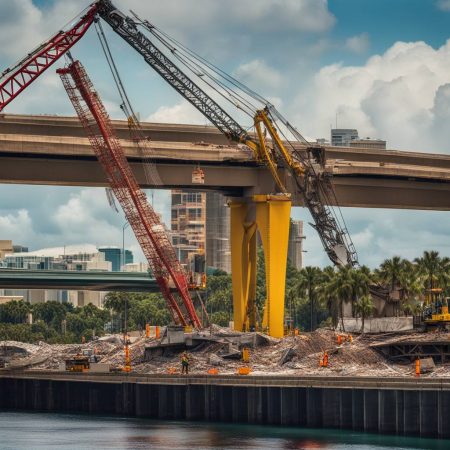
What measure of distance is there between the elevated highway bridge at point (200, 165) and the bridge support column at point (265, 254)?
2754 millimetres

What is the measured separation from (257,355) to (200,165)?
2137cm

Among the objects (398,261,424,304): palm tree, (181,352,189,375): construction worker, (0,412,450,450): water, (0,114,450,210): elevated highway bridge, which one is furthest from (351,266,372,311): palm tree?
(0,412,450,450): water

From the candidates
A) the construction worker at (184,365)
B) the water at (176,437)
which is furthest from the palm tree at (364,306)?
the water at (176,437)

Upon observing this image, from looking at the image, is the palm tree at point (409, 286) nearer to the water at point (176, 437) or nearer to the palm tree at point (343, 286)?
the palm tree at point (343, 286)

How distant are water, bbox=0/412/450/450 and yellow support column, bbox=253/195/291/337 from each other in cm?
2620

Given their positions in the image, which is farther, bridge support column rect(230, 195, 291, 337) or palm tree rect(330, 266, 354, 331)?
palm tree rect(330, 266, 354, 331)

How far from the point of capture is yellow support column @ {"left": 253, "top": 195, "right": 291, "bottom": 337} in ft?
563

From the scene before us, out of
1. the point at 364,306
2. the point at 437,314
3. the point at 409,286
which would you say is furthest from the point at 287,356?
the point at 409,286

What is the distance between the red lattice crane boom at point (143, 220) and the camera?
6816 inches

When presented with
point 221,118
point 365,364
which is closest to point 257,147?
point 221,118

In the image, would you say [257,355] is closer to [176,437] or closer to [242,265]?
[242,265]

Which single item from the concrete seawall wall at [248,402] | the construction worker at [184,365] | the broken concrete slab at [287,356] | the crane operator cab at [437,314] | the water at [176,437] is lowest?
the water at [176,437]

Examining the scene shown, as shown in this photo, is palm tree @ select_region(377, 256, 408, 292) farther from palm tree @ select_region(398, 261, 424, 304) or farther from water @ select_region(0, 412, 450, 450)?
water @ select_region(0, 412, 450, 450)

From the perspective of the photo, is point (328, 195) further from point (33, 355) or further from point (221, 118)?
point (33, 355)
